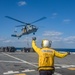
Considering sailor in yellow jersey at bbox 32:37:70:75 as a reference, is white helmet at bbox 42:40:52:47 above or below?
above

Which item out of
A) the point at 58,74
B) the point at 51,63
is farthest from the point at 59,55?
the point at 58,74

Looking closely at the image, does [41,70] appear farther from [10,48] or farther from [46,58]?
[10,48]

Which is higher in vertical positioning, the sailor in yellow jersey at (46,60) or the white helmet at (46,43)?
the white helmet at (46,43)

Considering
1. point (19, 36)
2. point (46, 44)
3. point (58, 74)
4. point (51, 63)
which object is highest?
point (19, 36)

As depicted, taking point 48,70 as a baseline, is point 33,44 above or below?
above

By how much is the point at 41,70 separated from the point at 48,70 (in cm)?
27

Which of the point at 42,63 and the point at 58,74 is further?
the point at 58,74

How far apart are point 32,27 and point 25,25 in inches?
192

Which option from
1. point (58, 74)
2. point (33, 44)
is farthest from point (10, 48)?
point (33, 44)

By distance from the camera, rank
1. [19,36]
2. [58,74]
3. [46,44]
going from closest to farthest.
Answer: [46,44], [58,74], [19,36]

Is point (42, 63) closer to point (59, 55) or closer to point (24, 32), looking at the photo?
point (59, 55)

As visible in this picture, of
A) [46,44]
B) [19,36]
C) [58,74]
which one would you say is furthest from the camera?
[19,36]

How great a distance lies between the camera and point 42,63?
30.9 ft

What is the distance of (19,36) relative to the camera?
88438 millimetres
